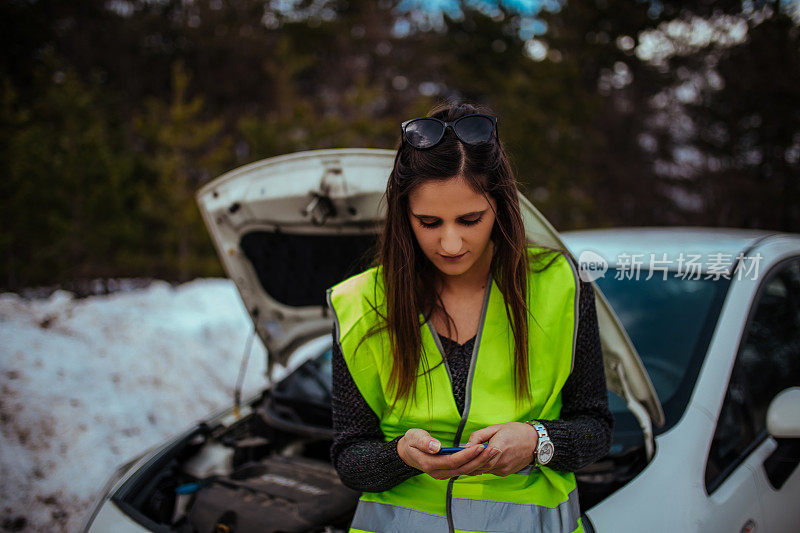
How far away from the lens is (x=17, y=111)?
6.29 m

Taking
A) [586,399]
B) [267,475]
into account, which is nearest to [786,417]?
[586,399]

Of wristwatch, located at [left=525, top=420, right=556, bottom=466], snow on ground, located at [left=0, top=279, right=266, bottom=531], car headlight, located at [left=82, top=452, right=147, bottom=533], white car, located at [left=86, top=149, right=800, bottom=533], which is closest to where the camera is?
wristwatch, located at [left=525, top=420, right=556, bottom=466]

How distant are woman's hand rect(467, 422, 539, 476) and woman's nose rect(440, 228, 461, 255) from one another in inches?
17.1

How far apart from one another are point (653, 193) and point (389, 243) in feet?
28.0

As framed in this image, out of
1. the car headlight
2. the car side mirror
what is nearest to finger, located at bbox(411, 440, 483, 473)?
the car side mirror

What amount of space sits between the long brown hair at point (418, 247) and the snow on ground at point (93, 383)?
8.96ft

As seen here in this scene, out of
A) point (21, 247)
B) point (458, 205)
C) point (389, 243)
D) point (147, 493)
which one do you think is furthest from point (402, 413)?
point (21, 247)

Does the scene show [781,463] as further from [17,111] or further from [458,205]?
[17,111]

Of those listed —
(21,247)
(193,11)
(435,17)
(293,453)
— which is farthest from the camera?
(435,17)

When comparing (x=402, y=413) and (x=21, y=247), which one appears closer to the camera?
(x=402, y=413)

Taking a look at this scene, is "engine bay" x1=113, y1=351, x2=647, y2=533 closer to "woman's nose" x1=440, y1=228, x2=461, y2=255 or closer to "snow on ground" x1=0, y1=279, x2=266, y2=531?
"woman's nose" x1=440, y1=228, x2=461, y2=255

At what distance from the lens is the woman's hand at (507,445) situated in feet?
3.78

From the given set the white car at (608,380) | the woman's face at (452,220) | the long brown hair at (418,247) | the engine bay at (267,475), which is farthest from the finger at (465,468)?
the engine bay at (267,475)

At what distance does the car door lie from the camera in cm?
173
